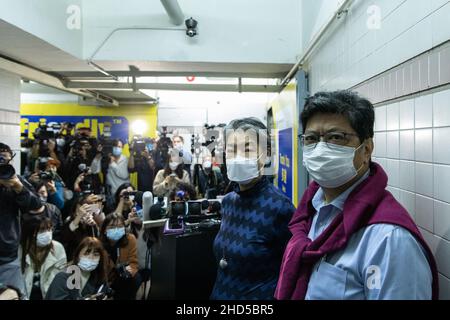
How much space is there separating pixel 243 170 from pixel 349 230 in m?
0.65

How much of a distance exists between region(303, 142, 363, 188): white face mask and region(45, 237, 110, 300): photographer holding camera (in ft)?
6.82

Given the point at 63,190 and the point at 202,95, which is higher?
the point at 202,95

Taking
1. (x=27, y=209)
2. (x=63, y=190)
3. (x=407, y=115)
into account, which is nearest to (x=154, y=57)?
(x=27, y=209)

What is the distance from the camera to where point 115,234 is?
8.46 ft

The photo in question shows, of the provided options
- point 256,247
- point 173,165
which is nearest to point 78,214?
point 173,165

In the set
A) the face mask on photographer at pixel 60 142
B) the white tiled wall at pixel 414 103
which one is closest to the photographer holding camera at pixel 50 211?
the face mask on photographer at pixel 60 142

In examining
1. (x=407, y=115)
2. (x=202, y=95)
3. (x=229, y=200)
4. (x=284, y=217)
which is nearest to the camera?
(x=407, y=115)

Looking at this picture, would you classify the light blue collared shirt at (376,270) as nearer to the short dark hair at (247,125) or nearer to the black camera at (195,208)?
the short dark hair at (247,125)

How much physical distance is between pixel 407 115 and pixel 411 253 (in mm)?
547

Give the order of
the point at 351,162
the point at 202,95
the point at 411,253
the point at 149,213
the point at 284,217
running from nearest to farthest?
1. the point at 411,253
2. the point at 351,162
3. the point at 284,217
4. the point at 149,213
5. the point at 202,95

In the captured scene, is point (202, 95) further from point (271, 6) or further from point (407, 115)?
point (407, 115)

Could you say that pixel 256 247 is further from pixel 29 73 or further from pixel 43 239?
pixel 29 73

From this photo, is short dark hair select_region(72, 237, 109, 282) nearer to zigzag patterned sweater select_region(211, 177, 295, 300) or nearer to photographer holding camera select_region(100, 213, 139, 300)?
photographer holding camera select_region(100, 213, 139, 300)

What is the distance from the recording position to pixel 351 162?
0.80 meters
